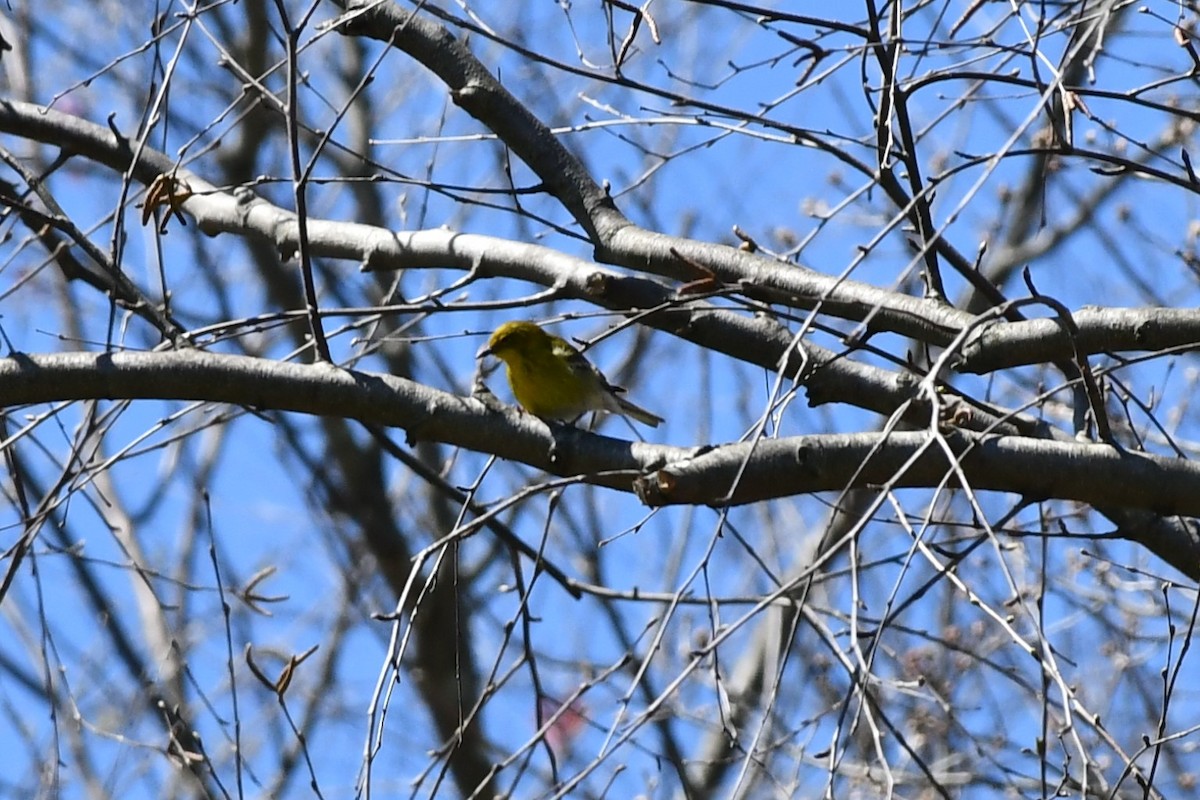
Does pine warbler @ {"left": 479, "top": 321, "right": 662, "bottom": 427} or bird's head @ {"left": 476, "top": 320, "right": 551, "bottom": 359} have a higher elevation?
bird's head @ {"left": 476, "top": 320, "right": 551, "bottom": 359}

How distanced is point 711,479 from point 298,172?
1108mm

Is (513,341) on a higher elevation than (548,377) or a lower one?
higher

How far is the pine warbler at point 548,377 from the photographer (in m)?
6.22

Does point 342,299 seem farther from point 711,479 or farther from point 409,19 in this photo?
point 711,479

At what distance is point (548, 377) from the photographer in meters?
6.23

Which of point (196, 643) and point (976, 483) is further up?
point (196, 643)

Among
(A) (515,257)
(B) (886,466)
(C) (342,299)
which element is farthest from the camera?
(C) (342,299)

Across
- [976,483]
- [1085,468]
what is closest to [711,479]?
[976,483]

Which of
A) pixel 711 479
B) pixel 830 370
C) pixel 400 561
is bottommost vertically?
pixel 711 479

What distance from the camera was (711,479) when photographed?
3254 millimetres

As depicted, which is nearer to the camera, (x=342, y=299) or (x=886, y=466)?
(x=886, y=466)

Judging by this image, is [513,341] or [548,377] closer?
[548,377]

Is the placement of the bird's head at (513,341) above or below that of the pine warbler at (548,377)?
above

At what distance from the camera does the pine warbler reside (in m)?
6.22
